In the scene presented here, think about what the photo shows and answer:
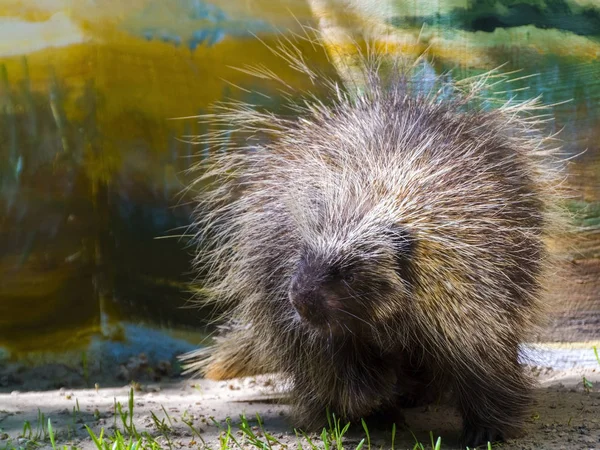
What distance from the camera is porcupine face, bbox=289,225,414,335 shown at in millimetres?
2436

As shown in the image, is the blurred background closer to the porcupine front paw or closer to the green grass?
the green grass

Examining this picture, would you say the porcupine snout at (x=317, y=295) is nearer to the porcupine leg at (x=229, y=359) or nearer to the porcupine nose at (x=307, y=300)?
the porcupine nose at (x=307, y=300)

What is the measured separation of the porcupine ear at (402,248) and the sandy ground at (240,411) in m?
0.67

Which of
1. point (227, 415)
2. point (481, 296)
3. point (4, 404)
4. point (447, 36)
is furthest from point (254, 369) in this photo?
point (447, 36)

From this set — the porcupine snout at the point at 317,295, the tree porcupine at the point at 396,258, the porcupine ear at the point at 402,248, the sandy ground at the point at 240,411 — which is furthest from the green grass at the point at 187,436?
the porcupine ear at the point at 402,248

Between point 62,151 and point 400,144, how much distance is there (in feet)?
6.44

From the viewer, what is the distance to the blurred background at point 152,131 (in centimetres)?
384

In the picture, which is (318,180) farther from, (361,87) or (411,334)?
(361,87)

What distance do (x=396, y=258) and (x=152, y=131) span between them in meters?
2.00

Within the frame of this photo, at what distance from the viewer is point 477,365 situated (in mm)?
2672

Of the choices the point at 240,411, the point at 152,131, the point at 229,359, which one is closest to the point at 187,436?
the point at 240,411

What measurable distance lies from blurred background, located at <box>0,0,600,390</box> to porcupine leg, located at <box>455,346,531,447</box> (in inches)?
52.5

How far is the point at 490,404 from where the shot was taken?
272 cm

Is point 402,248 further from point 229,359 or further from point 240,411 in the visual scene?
point 229,359
